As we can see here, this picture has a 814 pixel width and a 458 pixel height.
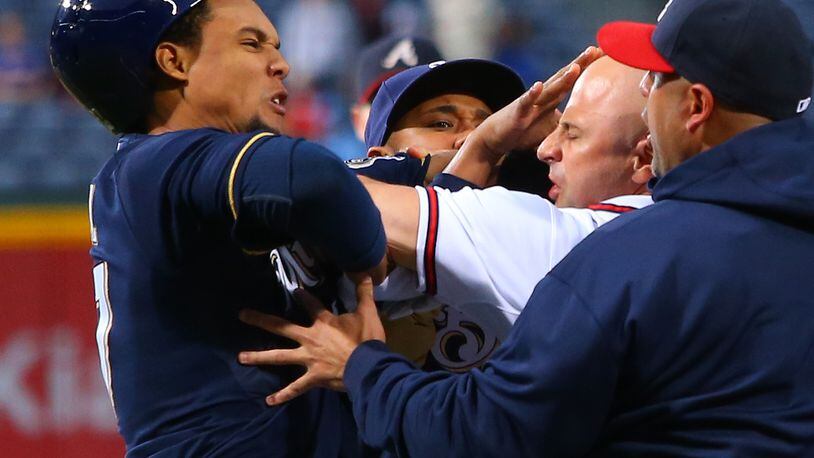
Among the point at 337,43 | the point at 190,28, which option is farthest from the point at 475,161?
the point at 337,43

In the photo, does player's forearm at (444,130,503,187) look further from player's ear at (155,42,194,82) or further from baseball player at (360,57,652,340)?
player's ear at (155,42,194,82)

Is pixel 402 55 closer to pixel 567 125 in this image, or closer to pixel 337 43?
pixel 337 43

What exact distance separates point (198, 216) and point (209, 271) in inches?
5.9

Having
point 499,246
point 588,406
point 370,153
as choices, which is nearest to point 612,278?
point 588,406

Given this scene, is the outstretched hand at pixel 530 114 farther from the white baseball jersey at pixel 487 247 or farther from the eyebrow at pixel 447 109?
the eyebrow at pixel 447 109

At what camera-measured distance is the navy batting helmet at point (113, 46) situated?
94.3 inches

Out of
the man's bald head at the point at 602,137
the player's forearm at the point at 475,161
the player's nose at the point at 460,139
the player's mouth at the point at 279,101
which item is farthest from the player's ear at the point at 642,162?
the player's mouth at the point at 279,101

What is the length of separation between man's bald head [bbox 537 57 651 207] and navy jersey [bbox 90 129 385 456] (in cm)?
71

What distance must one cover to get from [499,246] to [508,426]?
1.45 feet

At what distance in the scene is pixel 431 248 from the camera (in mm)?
2410

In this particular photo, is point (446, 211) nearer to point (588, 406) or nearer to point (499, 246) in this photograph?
point (499, 246)

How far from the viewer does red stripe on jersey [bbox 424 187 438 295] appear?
2412 millimetres

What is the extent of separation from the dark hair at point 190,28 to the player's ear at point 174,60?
0.01 meters

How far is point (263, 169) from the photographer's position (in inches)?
83.0
